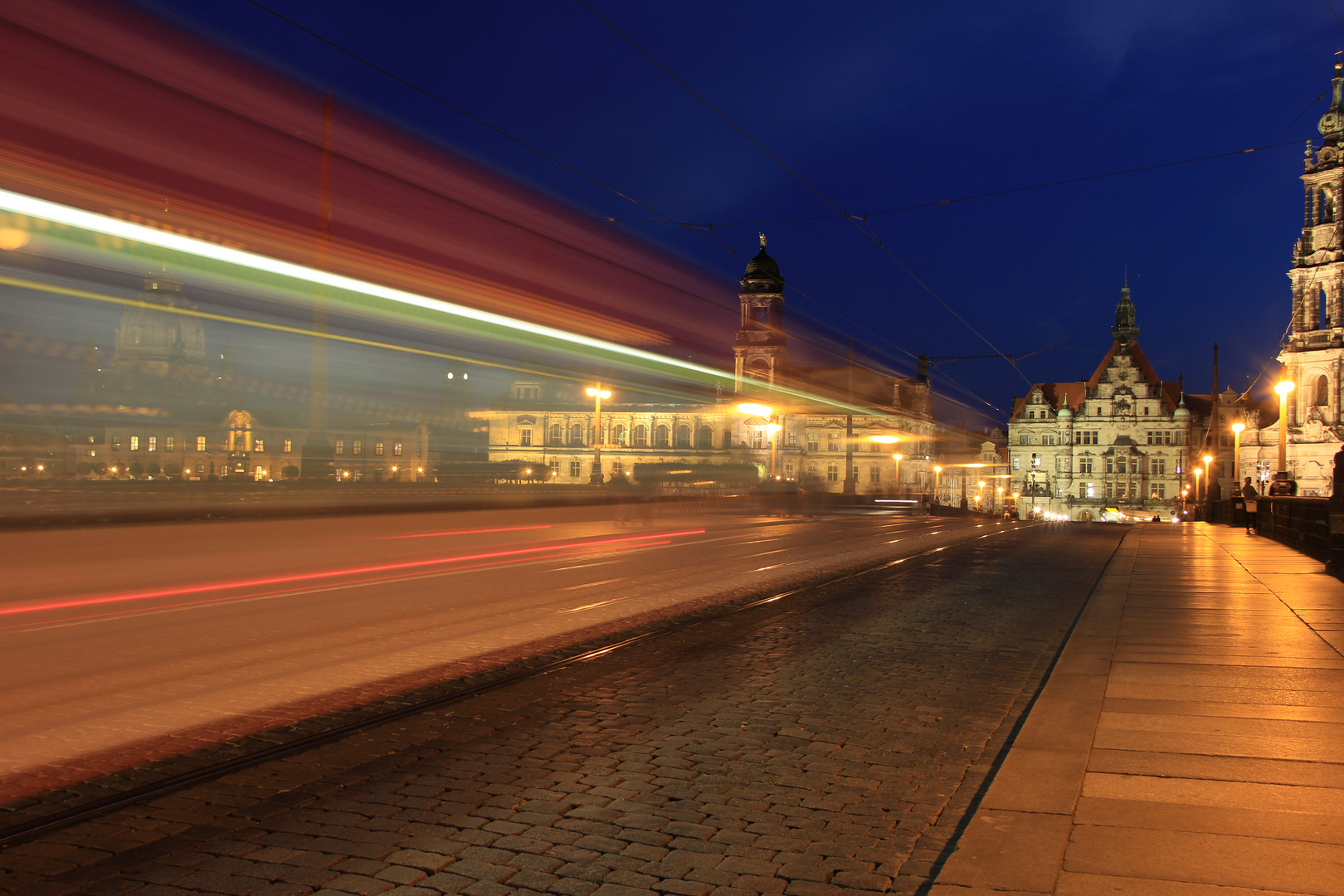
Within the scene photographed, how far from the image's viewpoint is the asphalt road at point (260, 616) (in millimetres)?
6309

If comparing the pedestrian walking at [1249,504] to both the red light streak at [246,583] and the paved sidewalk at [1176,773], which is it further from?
the red light streak at [246,583]

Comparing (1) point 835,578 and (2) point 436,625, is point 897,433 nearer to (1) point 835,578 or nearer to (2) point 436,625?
(1) point 835,578

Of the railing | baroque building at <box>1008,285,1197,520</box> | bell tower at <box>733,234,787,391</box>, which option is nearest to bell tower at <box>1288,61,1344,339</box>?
baroque building at <box>1008,285,1197,520</box>

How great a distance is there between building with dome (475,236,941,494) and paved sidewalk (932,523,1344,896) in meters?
8.71

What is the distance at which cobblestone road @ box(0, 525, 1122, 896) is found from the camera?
12.6 ft

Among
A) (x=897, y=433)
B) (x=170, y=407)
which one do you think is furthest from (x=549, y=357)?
(x=897, y=433)

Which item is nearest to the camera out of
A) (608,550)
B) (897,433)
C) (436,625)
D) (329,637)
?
(329,637)

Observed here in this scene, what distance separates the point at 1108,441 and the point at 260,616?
93.2 meters

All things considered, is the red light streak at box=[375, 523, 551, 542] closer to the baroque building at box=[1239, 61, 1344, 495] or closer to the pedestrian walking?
the pedestrian walking

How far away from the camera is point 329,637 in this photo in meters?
9.48

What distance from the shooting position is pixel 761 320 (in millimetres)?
90062

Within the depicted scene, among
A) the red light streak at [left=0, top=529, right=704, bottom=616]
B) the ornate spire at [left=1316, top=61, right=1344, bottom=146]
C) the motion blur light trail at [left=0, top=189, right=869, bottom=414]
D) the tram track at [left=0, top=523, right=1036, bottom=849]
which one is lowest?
the tram track at [left=0, top=523, right=1036, bottom=849]

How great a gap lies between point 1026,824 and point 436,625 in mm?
7497

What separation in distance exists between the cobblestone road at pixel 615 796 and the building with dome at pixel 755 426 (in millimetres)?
7051
